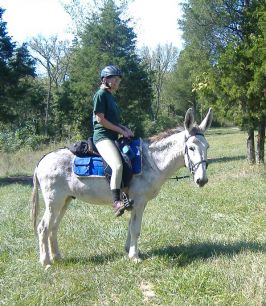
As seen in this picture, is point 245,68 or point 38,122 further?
point 38,122

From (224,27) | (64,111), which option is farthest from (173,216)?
(64,111)

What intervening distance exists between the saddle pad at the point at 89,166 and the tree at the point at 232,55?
9.74 metres

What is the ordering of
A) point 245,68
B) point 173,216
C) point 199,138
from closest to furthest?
1. point 199,138
2. point 173,216
3. point 245,68

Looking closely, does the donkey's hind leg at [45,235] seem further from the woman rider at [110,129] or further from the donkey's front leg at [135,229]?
the donkey's front leg at [135,229]

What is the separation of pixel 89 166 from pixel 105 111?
91cm

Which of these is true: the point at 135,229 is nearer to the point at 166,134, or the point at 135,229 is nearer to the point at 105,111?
the point at 166,134

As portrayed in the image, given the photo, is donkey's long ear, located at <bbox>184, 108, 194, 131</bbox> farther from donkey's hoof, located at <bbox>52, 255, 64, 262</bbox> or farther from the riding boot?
donkey's hoof, located at <bbox>52, 255, 64, 262</bbox>

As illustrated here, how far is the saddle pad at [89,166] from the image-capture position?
6260 millimetres

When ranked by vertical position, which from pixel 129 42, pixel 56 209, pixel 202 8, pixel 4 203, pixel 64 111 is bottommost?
pixel 4 203

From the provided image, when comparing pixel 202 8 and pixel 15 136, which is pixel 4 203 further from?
pixel 15 136

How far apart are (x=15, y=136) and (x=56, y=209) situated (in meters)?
29.1

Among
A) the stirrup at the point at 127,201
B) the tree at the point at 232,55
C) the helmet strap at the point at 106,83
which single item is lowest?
the stirrup at the point at 127,201

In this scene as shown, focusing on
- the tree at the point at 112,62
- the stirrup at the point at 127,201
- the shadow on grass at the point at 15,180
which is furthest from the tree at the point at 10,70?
the stirrup at the point at 127,201

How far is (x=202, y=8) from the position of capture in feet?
52.1
